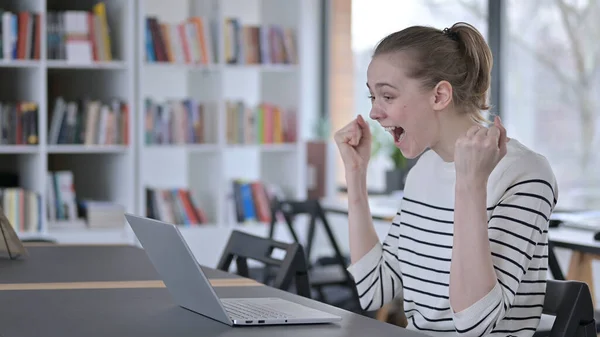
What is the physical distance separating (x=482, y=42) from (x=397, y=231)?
48 cm

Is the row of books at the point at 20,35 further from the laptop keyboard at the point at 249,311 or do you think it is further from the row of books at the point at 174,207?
the laptop keyboard at the point at 249,311

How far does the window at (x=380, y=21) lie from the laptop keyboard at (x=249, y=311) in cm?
387

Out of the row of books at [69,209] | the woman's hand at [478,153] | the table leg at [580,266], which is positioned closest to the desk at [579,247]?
the table leg at [580,266]

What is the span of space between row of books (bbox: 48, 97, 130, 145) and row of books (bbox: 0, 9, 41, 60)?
29 centimetres

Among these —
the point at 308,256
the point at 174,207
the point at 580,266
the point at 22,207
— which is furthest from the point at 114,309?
the point at 174,207

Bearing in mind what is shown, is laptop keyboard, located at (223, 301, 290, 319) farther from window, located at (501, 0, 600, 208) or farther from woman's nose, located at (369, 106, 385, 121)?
window, located at (501, 0, 600, 208)

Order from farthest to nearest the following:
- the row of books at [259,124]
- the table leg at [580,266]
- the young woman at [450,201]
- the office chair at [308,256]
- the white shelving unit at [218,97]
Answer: the row of books at [259,124]
the white shelving unit at [218,97]
the office chair at [308,256]
the table leg at [580,266]
the young woman at [450,201]

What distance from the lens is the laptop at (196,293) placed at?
4.85ft

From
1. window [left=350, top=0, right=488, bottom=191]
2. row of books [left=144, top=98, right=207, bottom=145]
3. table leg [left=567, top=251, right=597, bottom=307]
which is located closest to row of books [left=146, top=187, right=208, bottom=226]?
row of books [left=144, top=98, right=207, bottom=145]

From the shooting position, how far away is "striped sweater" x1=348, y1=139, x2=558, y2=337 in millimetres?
1634

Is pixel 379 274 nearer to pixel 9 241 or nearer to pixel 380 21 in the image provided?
pixel 9 241

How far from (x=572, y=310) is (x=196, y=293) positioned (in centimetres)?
71

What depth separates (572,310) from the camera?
1.71 m

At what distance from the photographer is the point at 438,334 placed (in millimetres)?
1812
